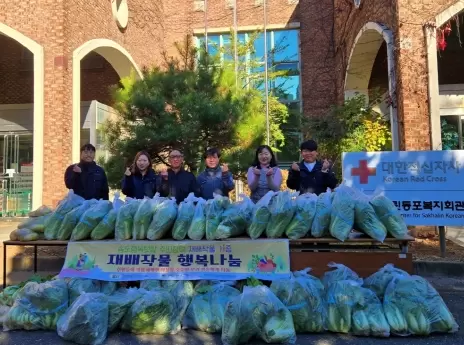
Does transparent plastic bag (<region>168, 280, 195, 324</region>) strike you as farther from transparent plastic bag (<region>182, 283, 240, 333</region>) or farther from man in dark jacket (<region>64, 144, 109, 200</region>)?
man in dark jacket (<region>64, 144, 109, 200</region>)

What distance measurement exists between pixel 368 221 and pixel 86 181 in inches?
142

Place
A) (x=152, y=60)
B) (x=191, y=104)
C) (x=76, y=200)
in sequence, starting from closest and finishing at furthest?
1. (x=76, y=200)
2. (x=191, y=104)
3. (x=152, y=60)

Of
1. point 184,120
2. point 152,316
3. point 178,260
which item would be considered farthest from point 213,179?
point 184,120

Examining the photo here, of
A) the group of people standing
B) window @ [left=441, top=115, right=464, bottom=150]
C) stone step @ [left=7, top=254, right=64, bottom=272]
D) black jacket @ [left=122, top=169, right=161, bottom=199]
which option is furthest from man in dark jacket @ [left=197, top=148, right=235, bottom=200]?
window @ [left=441, top=115, right=464, bottom=150]

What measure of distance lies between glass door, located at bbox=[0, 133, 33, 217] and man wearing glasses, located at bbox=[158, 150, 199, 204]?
27.2 feet

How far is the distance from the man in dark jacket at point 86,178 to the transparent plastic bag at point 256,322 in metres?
2.94

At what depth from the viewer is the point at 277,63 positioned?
59.2ft

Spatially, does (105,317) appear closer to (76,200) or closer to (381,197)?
(76,200)

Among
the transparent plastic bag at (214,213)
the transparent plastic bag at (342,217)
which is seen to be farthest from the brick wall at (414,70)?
the transparent plastic bag at (214,213)

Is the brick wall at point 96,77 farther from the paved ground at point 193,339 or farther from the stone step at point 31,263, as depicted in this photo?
the paved ground at point 193,339

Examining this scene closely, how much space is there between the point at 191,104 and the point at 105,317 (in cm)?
464

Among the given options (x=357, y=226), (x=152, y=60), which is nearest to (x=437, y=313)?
(x=357, y=226)

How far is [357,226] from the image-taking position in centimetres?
415

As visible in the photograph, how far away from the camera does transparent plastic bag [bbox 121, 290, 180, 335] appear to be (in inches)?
147
